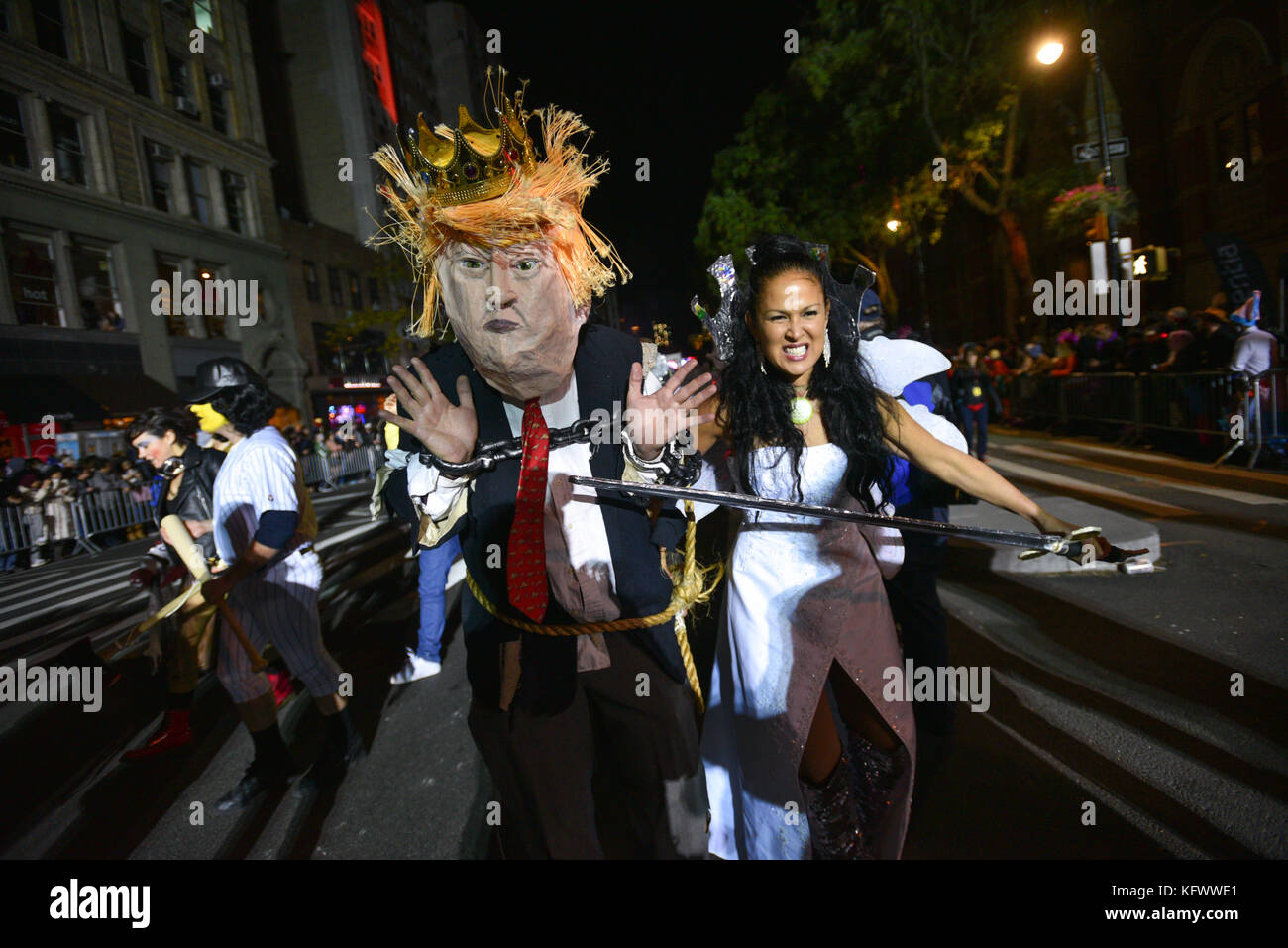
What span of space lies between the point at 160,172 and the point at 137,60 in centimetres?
316

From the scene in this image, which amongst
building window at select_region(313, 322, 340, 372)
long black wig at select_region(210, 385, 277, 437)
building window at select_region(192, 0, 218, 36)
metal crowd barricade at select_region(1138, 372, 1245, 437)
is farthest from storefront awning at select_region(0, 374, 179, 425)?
metal crowd barricade at select_region(1138, 372, 1245, 437)

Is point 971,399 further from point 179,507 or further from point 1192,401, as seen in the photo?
point 179,507

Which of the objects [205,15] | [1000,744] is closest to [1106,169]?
[1000,744]

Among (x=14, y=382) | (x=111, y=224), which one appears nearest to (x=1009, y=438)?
(x=14, y=382)

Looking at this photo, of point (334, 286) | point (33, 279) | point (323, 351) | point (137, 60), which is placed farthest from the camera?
point (334, 286)

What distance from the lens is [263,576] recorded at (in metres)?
3.20

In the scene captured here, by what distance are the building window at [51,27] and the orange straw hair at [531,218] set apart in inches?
889

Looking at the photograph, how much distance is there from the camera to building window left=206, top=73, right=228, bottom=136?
2306 cm

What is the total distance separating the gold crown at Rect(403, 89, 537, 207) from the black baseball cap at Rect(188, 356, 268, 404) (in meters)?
1.93

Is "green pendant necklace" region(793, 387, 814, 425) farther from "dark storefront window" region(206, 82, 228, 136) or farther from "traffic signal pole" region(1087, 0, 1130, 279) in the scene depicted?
"dark storefront window" region(206, 82, 228, 136)

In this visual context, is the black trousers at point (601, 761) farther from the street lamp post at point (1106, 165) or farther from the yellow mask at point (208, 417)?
the street lamp post at point (1106, 165)

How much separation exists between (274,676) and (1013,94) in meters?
18.1

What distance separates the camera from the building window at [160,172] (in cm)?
2011

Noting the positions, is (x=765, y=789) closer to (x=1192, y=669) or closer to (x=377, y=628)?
(x=1192, y=669)
